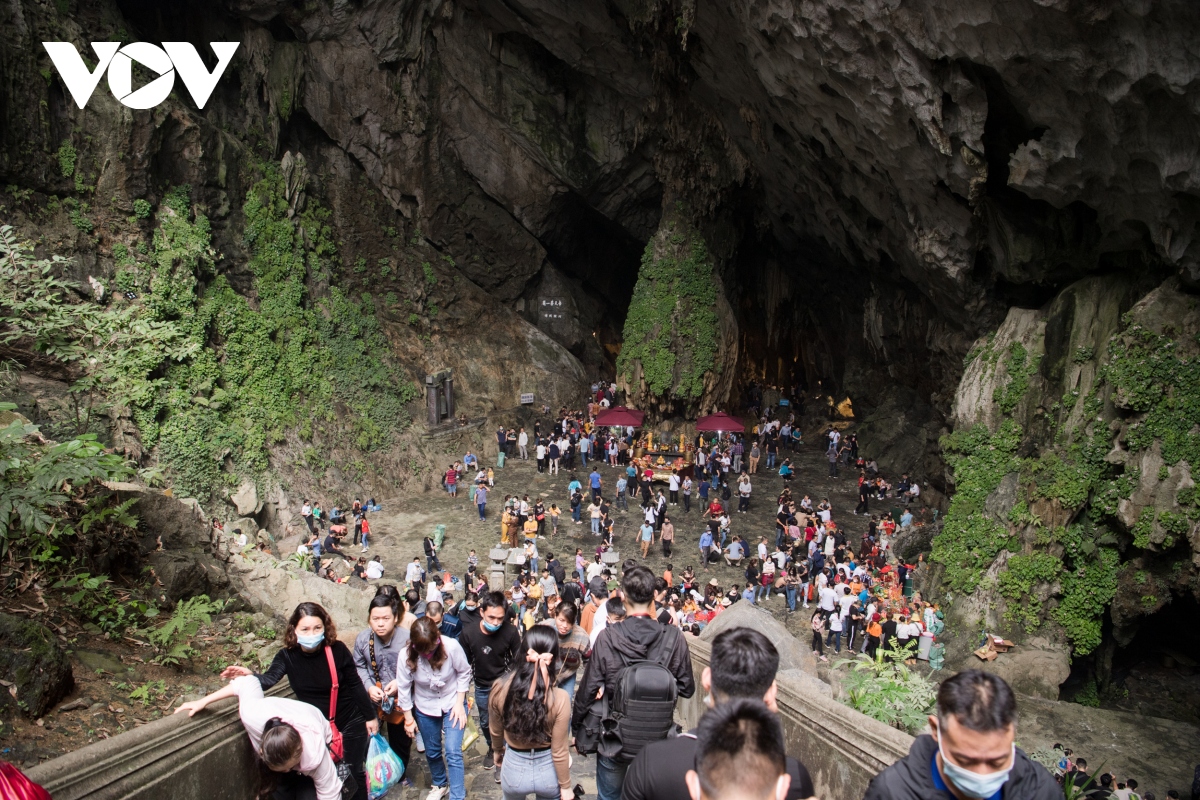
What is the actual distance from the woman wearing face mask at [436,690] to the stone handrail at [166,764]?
0.88 metres

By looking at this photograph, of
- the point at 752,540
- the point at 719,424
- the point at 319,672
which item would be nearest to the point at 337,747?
the point at 319,672

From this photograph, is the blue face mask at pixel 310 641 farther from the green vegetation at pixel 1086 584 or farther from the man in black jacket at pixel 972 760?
the green vegetation at pixel 1086 584

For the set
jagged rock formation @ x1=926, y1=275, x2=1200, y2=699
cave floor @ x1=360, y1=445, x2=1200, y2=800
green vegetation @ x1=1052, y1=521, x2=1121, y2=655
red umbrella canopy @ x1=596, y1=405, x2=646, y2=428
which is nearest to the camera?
cave floor @ x1=360, y1=445, x2=1200, y2=800

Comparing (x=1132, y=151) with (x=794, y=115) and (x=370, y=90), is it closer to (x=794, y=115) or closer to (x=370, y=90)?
(x=794, y=115)

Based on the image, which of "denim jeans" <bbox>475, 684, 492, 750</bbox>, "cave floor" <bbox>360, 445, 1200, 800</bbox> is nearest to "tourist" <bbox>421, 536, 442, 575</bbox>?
"cave floor" <bbox>360, 445, 1200, 800</bbox>

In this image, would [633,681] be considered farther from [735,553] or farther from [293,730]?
[735,553]

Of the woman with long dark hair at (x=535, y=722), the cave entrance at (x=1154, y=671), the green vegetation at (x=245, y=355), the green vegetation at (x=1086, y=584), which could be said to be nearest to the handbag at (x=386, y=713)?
the woman with long dark hair at (x=535, y=722)

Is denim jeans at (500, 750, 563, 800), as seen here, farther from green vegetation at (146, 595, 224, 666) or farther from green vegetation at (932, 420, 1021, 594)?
green vegetation at (932, 420, 1021, 594)

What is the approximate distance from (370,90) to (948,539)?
800 inches

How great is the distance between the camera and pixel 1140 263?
13547 millimetres

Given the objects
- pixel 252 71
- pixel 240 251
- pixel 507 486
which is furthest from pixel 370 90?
pixel 507 486

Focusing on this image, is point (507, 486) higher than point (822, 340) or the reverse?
the reverse

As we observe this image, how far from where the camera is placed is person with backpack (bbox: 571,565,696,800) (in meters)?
3.68

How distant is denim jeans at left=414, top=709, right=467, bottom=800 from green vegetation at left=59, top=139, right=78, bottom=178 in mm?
17727
